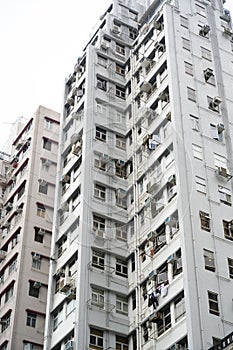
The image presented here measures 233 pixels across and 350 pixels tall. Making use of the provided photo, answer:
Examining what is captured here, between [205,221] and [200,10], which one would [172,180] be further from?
[200,10]

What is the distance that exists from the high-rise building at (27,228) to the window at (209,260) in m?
12.9

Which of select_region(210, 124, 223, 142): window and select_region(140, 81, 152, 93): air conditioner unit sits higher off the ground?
select_region(140, 81, 152, 93): air conditioner unit

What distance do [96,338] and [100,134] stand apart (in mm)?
13413

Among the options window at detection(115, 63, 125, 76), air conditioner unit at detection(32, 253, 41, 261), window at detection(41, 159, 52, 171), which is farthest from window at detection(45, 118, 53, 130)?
air conditioner unit at detection(32, 253, 41, 261)

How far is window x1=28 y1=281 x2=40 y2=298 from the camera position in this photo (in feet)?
136

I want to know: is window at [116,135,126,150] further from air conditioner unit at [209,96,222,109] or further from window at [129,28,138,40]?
window at [129,28,138,40]

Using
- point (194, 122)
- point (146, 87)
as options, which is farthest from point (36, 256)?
point (194, 122)

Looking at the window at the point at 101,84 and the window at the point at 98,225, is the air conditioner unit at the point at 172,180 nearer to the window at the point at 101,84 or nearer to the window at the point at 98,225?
the window at the point at 98,225

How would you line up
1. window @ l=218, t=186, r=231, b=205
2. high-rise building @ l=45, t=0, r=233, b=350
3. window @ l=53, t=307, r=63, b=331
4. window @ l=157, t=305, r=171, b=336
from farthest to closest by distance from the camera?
1. window @ l=218, t=186, r=231, b=205
2. window @ l=53, t=307, r=63, b=331
3. high-rise building @ l=45, t=0, r=233, b=350
4. window @ l=157, t=305, r=171, b=336

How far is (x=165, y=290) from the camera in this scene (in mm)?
31047

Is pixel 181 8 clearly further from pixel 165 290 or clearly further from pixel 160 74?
pixel 165 290

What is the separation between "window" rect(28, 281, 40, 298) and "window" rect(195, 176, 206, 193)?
42.2ft

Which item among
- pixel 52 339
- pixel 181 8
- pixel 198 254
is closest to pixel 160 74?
pixel 181 8

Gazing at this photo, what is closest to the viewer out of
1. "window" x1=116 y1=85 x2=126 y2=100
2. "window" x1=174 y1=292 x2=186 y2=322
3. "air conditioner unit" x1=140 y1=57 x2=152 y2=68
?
"window" x1=174 y1=292 x2=186 y2=322
